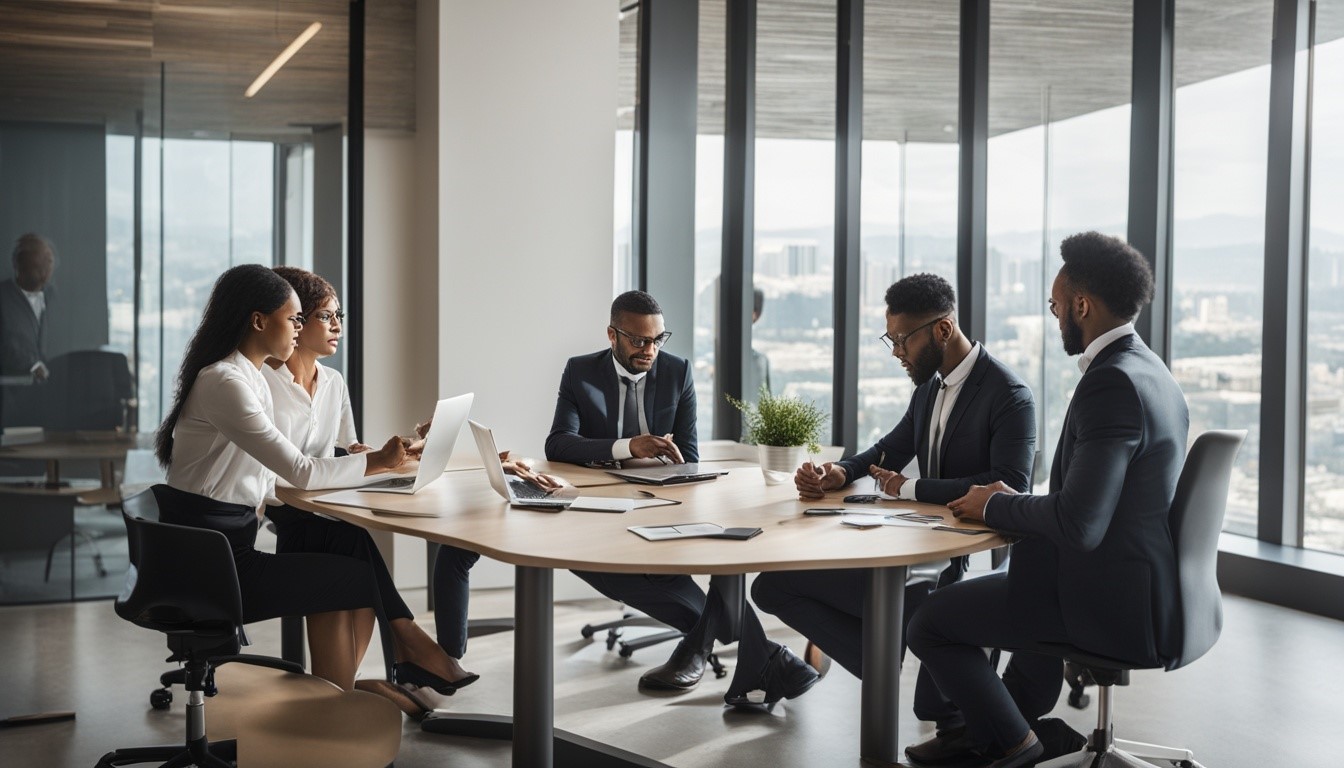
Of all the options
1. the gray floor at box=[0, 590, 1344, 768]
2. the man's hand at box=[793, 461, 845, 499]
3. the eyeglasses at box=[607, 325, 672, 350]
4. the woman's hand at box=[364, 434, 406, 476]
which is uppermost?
the eyeglasses at box=[607, 325, 672, 350]

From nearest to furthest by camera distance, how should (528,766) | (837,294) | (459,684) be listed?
(528,766) < (459,684) < (837,294)

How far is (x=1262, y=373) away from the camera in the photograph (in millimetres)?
5480

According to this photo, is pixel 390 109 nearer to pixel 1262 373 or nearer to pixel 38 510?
pixel 38 510

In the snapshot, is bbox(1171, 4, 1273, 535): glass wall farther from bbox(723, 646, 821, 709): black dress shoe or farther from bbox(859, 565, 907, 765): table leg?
bbox(859, 565, 907, 765): table leg

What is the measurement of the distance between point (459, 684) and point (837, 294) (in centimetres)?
346

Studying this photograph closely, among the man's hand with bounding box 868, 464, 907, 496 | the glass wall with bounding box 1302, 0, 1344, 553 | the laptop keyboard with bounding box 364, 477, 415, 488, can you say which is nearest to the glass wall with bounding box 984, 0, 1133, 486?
the glass wall with bounding box 1302, 0, 1344, 553

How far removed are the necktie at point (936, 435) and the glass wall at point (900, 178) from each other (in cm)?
297

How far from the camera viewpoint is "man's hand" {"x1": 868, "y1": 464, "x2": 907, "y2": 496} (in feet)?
11.2

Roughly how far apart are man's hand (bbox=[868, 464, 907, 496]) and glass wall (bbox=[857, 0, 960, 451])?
3.14 m

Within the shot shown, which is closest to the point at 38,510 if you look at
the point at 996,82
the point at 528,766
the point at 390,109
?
the point at 390,109

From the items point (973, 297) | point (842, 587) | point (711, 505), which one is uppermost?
point (973, 297)

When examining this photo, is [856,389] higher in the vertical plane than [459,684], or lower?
higher

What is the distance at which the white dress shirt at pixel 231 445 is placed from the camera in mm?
3152

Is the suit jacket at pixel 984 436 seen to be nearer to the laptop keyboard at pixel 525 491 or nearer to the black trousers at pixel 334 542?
the laptop keyboard at pixel 525 491
